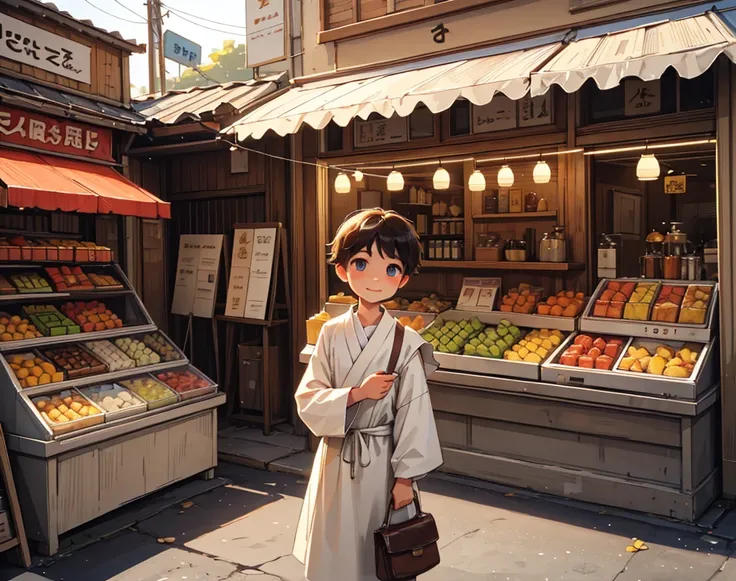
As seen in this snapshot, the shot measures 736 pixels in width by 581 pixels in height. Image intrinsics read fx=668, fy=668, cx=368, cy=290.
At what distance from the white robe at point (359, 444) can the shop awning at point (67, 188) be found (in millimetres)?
3582

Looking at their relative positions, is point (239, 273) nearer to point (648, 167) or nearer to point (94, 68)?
point (94, 68)

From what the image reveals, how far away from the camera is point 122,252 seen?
7.71 metres

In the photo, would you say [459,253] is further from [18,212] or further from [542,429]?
[18,212]

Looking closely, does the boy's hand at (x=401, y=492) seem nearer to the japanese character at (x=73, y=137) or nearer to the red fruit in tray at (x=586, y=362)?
the red fruit in tray at (x=586, y=362)

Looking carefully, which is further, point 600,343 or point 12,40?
point 12,40

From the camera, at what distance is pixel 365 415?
3.38 meters

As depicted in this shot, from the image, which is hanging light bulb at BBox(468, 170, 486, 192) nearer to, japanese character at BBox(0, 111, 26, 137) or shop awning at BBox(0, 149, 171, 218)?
shop awning at BBox(0, 149, 171, 218)

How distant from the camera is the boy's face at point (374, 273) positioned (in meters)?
3.42

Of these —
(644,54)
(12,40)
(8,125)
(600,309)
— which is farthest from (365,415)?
(12,40)

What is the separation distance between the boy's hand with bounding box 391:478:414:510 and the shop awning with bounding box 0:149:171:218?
412 cm

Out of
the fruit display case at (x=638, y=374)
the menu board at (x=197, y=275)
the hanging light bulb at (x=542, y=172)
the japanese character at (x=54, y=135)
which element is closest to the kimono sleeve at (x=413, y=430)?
the fruit display case at (x=638, y=374)

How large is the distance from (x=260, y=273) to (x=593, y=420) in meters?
4.46

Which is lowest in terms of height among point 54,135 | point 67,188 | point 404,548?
point 404,548

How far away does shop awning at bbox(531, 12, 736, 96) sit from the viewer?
4723 millimetres
